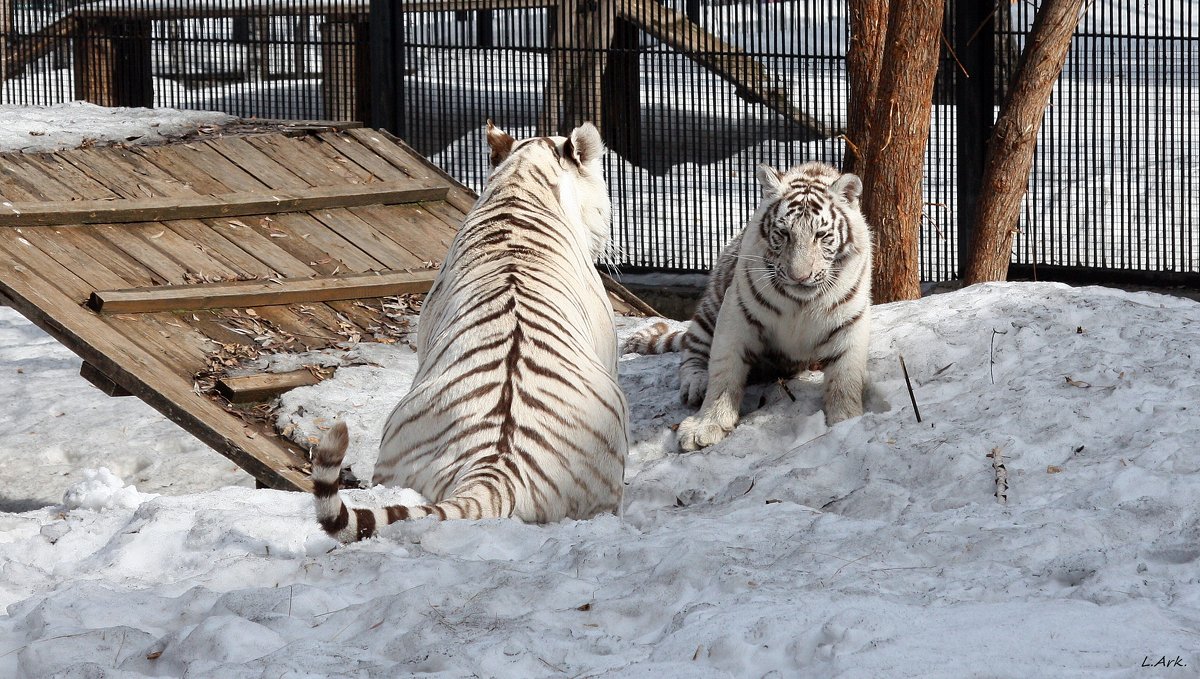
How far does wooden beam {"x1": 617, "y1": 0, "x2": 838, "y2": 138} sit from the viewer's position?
8.19 m

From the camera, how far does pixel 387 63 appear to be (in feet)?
28.0

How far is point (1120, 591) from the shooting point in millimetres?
2615

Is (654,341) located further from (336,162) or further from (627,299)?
(336,162)

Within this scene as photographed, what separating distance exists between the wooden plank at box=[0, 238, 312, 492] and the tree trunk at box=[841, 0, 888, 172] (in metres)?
2.76

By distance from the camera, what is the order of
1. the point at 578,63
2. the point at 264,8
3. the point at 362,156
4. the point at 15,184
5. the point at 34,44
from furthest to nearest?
1. the point at 34,44
2. the point at 264,8
3. the point at 578,63
4. the point at 362,156
5. the point at 15,184

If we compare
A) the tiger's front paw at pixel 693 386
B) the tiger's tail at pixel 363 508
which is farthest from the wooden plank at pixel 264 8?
the tiger's tail at pixel 363 508

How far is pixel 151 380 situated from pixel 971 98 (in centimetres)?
509

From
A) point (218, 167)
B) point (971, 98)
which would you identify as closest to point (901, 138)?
point (971, 98)

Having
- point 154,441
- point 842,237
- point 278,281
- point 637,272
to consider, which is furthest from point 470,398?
point 637,272

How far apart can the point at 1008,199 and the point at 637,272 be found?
3.13 metres

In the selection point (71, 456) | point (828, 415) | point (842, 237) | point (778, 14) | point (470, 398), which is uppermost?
point (778, 14)

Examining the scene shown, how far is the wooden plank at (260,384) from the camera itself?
16.5 ft

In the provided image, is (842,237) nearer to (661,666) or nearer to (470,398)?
(470,398)

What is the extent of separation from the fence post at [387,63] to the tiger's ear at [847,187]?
4.57 metres
